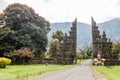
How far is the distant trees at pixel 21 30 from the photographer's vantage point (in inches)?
2459

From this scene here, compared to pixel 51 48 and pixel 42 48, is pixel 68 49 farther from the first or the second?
pixel 51 48

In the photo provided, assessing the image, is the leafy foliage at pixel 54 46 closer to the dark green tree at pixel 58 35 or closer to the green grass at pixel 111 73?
the dark green tree at pixel 58 35

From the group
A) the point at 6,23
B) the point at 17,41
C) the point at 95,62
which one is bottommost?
the point at 95,62

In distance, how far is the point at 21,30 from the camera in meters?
66.1

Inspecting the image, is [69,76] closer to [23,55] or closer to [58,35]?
[23,55]

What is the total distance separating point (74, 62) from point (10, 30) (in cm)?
2015

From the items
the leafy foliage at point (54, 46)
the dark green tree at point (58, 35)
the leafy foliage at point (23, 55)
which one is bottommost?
the leafy foliage at point (23, 55)

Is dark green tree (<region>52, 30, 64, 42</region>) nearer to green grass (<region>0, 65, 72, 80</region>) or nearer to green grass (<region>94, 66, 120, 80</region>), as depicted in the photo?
green grass (<region>94, 66, 120, 80</region>)

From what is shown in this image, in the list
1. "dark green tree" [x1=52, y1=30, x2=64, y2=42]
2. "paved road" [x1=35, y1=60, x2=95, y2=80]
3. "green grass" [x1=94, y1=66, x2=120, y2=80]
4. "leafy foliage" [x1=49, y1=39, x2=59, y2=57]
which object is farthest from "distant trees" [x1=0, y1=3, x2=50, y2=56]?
"dark green tree" [x1=52, y1=30, x2=64, y2=42]

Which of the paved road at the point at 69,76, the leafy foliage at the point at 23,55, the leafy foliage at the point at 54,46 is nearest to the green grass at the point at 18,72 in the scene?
the paved road at the point at 69,76

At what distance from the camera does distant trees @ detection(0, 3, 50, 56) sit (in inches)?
2459

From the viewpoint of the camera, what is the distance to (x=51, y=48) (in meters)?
98.9

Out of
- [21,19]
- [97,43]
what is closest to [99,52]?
[97,43]

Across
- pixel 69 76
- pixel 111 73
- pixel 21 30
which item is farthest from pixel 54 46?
pixel 69 76
